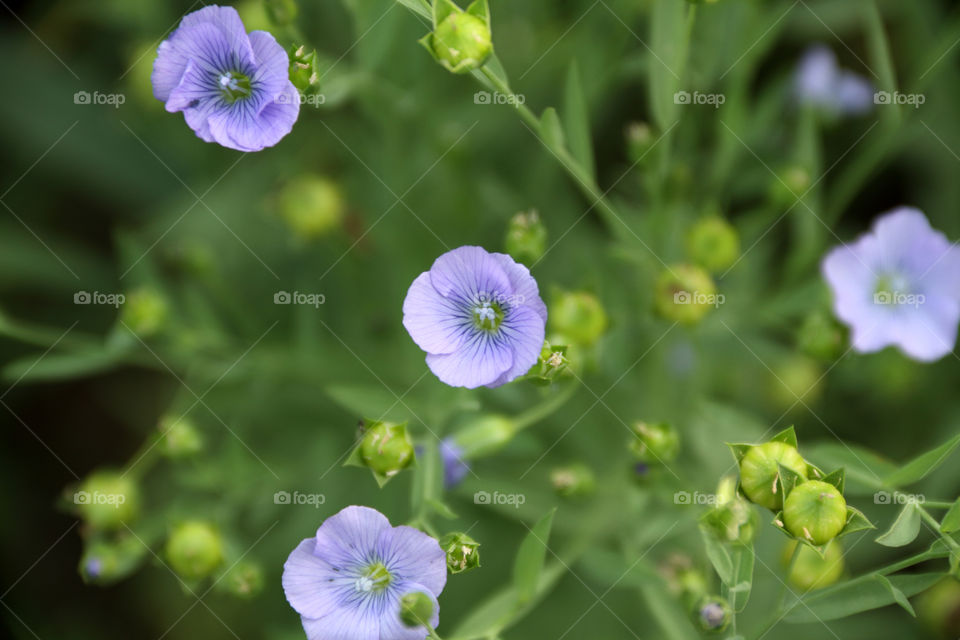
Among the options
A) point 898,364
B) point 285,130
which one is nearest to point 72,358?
point 285,130

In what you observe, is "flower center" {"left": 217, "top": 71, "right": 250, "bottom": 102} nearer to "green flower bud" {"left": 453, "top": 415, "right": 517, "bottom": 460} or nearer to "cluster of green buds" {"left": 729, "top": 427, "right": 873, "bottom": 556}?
Answer: "green flower bud" {"left": 453, "top": 415, "right": 517, "bottom": 460}

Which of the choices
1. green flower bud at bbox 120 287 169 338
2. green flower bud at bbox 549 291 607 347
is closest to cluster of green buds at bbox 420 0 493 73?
green flower bud at bbox 549 291 607 347

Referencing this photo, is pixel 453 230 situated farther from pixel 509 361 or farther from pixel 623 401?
pixel 509 361

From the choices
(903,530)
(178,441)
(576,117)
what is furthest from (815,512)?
(178,441)

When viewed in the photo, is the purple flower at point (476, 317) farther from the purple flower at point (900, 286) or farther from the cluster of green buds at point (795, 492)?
the purple flower at point (900, 286)

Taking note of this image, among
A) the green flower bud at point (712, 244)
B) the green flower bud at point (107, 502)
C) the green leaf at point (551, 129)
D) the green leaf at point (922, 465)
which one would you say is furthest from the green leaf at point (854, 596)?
the green flower bud at point (107, 502)
